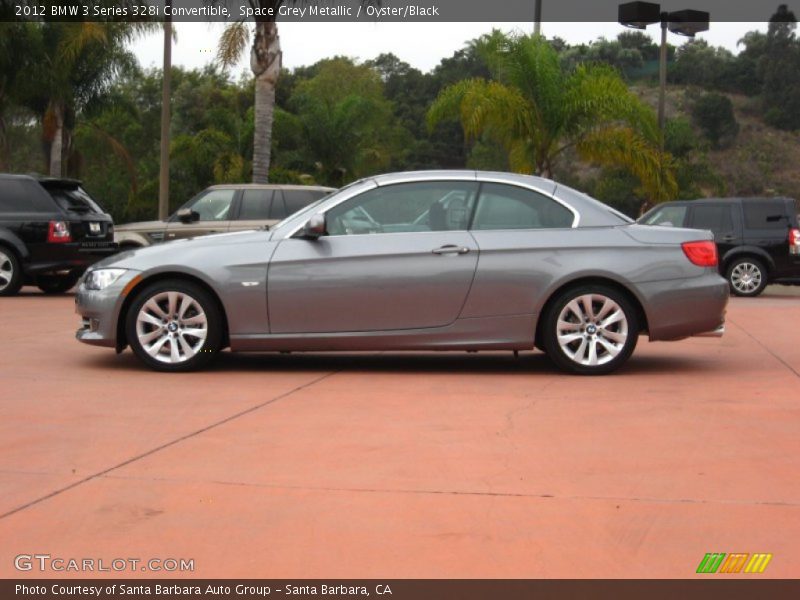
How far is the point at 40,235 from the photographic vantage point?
680 inches

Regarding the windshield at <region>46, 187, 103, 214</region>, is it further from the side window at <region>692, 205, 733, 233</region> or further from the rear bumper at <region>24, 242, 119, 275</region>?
the side window at <region>692, 205, 733, 233</region>

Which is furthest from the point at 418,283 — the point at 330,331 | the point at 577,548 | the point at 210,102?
the point at 210,102

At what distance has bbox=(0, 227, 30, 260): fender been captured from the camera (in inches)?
676

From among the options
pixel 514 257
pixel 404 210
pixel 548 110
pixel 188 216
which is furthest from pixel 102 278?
pixel 548 110

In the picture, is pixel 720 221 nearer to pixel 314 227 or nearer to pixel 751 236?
pixel 751 236

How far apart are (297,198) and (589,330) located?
929cm

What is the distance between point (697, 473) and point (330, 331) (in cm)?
385

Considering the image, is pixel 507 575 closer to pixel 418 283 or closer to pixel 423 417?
pixel 423 417

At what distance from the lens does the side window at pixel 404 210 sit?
371 inches

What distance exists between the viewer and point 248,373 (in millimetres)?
9445

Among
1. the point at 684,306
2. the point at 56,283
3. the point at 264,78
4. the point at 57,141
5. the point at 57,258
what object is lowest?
the point at 56,283

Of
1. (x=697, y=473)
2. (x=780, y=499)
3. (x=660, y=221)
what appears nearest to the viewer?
(x=780, y=499)

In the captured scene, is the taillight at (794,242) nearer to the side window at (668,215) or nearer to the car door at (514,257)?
the side window at (668,215)
